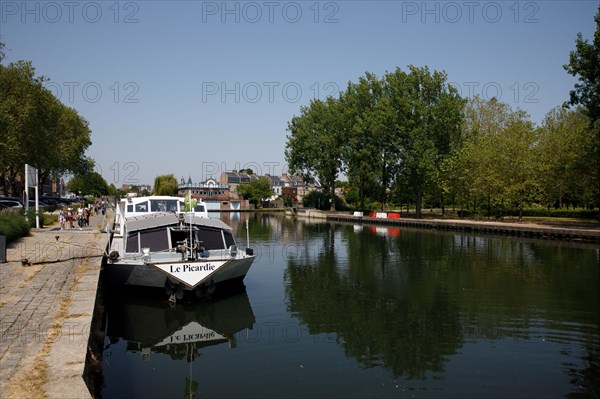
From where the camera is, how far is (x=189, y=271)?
737 inches

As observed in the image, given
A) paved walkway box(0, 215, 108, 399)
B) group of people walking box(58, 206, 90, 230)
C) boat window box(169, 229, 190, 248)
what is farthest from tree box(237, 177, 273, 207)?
boat window box(169, 229, 190, 248)

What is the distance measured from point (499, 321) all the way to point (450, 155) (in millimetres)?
56194

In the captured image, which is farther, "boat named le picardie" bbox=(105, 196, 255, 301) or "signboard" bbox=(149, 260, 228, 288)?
"boat named le picardie" bbox=(105, 196, 255, 301)

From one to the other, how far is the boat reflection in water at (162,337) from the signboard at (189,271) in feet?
3.80

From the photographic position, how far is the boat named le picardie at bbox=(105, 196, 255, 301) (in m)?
18.8

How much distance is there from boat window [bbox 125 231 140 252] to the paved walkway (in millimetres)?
1431

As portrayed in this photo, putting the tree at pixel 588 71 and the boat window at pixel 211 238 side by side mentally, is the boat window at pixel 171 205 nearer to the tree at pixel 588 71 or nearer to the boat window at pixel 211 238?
the boat window at pixel 211 238

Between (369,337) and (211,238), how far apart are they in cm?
927

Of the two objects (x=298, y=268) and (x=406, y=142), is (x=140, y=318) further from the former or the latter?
(x=406, y=142)

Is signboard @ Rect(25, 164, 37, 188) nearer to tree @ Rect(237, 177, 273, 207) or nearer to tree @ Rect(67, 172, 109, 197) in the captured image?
tree @ Rect(237, 177, 273, 207)

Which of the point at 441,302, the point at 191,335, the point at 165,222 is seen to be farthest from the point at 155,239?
the point at 441,302

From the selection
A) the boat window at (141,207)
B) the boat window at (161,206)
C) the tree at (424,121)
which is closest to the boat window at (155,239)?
the boat window at (161,206)

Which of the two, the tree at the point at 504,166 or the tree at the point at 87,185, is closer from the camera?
the tree at the point at 504,166

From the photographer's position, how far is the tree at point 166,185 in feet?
484
